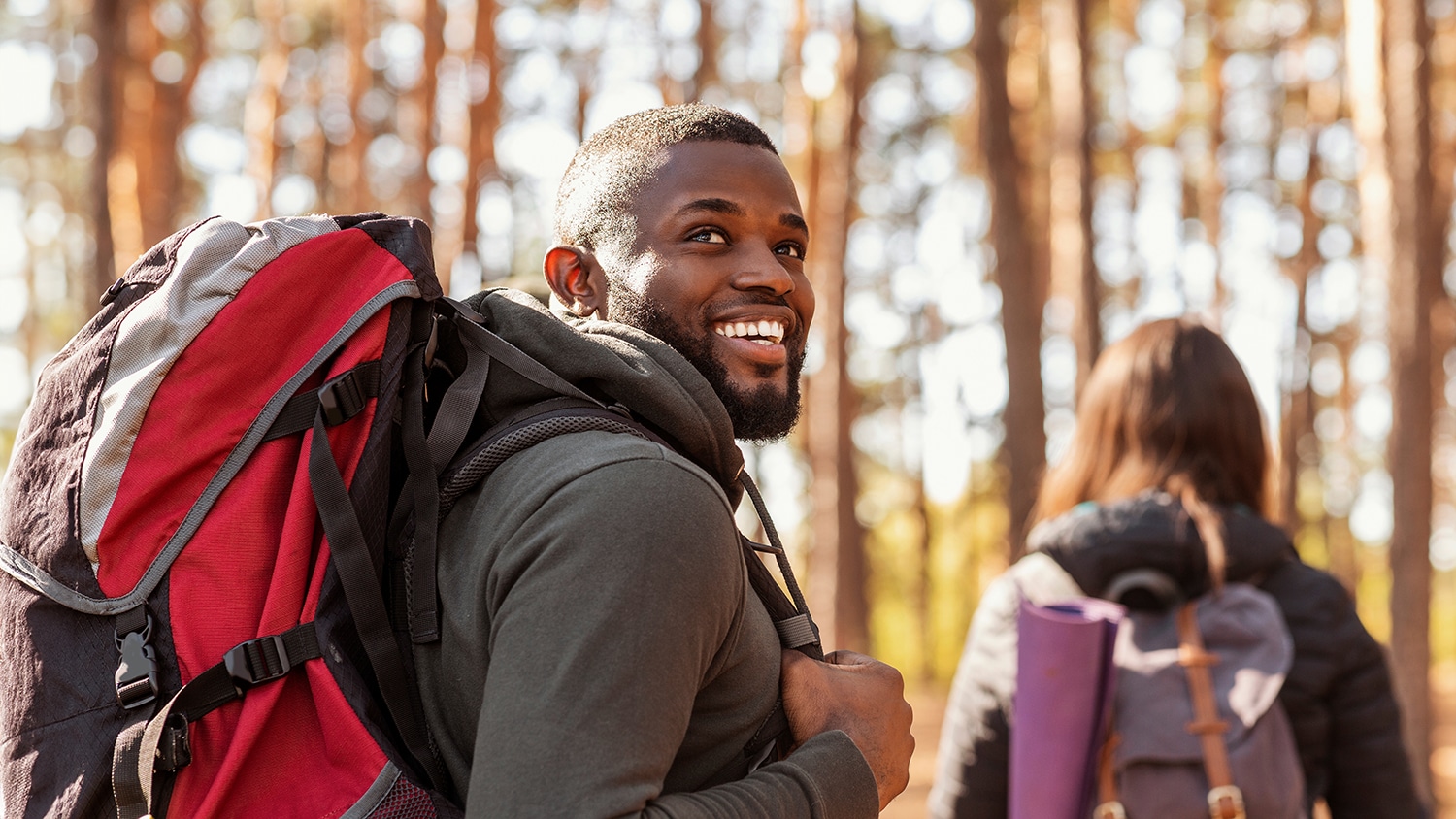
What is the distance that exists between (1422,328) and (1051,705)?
594cm

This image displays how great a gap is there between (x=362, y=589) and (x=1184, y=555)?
181 centimetres

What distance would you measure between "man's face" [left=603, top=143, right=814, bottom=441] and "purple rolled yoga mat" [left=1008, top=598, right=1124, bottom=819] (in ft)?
2.89

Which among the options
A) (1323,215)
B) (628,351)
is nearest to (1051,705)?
(628,351)

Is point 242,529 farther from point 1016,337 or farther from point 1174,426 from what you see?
point 1016,337

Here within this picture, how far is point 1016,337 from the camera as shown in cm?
962

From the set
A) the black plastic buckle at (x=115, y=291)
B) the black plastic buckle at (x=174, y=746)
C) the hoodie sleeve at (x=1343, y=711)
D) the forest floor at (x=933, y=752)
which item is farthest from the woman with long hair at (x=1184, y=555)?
the forest floor at (x=933, y=752)

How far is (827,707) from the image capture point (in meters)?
1.78

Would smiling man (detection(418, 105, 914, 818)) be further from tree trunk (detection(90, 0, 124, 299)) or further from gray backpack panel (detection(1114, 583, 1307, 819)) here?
tree trunk (detection(90, 0, 124, 299))

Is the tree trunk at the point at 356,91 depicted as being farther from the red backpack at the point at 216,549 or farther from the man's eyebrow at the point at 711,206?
the red backpack at the point at 216,549

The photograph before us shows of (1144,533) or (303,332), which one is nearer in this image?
(303,332)

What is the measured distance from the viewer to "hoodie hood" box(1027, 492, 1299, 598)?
2.64m

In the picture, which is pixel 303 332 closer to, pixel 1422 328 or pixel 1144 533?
pixel 1144 533

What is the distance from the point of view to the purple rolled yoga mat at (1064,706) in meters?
2.55

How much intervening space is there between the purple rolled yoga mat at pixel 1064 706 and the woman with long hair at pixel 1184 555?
0.17ft
